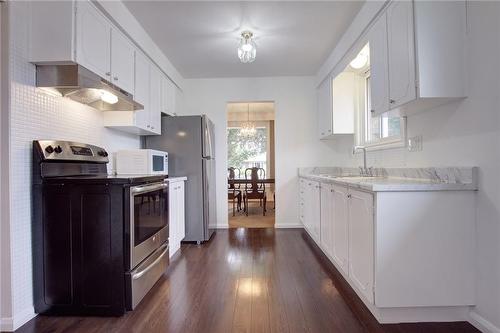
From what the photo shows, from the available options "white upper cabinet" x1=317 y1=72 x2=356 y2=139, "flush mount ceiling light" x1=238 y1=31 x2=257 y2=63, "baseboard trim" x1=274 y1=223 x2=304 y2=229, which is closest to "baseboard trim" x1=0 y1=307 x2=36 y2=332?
"flush mount ceiling light" x1=238 y1=31 x2=257 y2=63

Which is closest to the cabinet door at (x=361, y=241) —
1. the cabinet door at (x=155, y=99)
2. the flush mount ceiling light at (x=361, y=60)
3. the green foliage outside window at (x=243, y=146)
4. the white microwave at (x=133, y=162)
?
the flush mount ceiling light at (x=361, y=60)

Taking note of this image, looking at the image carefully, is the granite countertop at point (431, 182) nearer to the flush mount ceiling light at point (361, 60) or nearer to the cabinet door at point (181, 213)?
the flush mount ceiling light at point (361, 60)

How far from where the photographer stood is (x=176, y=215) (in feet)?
10.3

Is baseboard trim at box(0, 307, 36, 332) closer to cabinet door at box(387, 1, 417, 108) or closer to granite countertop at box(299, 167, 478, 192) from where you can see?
granite countertop at box(299, 167, 478, 192)

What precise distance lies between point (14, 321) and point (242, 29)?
3000mm

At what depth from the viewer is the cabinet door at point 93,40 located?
1.90 metres

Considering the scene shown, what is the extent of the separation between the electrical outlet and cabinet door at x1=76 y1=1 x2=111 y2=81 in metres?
2.49

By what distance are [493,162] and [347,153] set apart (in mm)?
2328

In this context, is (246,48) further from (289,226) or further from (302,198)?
(289,226)

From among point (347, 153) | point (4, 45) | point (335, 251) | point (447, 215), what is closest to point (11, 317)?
point (4, 45)

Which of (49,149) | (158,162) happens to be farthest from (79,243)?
(158,162)

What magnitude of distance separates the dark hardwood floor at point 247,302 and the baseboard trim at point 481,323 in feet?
0.18

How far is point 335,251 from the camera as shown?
8.02ft

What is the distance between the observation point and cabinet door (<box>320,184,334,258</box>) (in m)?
2.55
